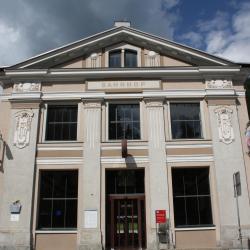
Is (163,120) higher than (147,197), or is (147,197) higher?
(163,120)

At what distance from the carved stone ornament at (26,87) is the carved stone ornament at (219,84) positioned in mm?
8737

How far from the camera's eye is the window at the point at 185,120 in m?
16.6

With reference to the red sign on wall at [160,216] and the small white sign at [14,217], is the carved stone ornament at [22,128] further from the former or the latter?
the red sign on wall at [160,216]

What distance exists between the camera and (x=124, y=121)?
16.7 m

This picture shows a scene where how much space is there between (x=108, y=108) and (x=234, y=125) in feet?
20.7

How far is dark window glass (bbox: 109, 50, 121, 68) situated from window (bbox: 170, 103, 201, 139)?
3.67m

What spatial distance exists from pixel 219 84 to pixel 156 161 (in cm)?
527

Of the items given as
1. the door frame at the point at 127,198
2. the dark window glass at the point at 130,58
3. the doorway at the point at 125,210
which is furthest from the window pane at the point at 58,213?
the dark window glass at the point at 130,58

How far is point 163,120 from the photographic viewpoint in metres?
16.4

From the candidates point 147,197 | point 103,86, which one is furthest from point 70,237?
point 103,86

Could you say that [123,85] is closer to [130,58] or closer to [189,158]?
[130,58]

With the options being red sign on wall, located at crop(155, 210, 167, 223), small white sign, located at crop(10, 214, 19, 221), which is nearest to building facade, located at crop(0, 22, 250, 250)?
small white sign, located at crop(10, 214, 19, 221)

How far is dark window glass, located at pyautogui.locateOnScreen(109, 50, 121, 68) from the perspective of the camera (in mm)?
17797

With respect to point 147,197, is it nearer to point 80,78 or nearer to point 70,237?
point 70,237
